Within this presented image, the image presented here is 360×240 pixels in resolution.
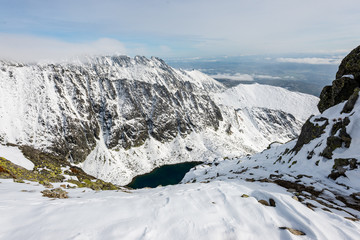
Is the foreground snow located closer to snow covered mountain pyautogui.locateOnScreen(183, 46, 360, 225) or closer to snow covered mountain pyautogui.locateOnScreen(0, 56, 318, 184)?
snow covered mountain pyautogui.locateOnScreen(183, 46, 360, 225)

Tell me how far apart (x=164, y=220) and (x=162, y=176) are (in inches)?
4555

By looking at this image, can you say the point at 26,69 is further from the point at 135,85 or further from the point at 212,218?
the point at 212,218

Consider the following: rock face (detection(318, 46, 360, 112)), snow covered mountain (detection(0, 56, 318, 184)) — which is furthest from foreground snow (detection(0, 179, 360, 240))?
snow covered mountain (detection(0, 56, 318, 184))

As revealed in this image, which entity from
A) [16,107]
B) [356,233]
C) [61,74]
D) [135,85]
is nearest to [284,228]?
[356,233]

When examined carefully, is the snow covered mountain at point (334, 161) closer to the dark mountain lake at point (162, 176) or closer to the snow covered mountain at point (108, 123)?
the dark mountain lake at point (162, 176)

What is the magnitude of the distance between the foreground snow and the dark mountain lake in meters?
102

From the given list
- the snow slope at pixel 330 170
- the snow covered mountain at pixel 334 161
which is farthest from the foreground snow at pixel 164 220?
the snow covered mountain at pixel 334 161

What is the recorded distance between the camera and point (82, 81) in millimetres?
143500

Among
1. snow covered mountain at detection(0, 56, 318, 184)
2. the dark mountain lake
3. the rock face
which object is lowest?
the dark mountain lake

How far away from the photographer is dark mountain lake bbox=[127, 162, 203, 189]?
10751 centimetres

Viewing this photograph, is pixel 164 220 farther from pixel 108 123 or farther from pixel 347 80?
pixel 108 123

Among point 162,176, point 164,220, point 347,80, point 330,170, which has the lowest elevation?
point 162,176

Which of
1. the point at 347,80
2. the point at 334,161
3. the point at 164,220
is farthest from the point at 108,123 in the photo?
the point at 164,220

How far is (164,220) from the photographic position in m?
8.19
